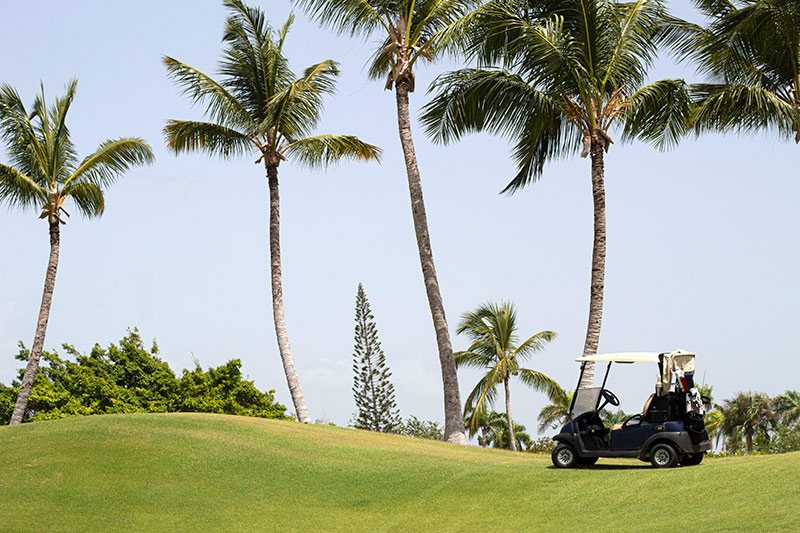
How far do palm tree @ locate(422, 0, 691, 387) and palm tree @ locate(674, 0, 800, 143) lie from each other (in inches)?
45.7

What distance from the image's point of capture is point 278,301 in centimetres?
2548

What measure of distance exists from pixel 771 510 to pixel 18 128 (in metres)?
26.2

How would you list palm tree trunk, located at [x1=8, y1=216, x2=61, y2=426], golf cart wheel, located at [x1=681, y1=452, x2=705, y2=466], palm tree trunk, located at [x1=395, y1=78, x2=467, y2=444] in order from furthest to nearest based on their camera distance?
palm tree trunk, located at [x1=8, y1=216, x2=61, y2=426] < palm tree trunk, located at [x1=395, y1=78, x2=467, y2=444] < golf cart wheel, located at [x1=681, y1=452, x2=705, y2=466]

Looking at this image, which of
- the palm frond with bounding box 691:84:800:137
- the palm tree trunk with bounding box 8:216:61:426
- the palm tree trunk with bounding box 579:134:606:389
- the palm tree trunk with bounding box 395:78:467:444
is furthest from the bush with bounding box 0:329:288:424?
the palm frond with bounding box 691:84:800:137

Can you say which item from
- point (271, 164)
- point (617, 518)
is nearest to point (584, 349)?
point (617, 518)

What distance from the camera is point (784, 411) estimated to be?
4316cm

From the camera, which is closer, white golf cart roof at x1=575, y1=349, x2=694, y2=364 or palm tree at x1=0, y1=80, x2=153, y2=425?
white golf cart roof at x1=575, y1=349, x2=694, y2=364

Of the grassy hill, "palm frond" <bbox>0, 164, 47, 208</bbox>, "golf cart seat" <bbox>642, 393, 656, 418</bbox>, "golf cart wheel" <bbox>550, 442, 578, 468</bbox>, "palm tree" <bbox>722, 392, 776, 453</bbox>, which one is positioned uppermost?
"palm frond" <bbox>0, 164, 47, 208</bbox>

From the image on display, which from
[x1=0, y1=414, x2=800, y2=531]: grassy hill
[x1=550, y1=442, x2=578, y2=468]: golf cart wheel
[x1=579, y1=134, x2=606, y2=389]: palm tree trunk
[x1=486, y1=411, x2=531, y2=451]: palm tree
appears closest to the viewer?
[x1=0, y1=414, x2=800, y2=531]: grassy hill

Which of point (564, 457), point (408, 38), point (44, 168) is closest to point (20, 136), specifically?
A: point (44, 168)

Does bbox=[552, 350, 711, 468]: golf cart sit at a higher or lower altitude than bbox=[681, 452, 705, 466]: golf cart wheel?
higher

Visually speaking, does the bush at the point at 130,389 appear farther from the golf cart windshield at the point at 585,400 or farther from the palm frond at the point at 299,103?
the golf cart windshield at the point at 585,400

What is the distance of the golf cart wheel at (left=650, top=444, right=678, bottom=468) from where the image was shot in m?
12.8

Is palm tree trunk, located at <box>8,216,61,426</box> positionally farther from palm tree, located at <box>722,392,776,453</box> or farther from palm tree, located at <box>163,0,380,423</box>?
palm tree, located at <box>722,392,776,453</box>
